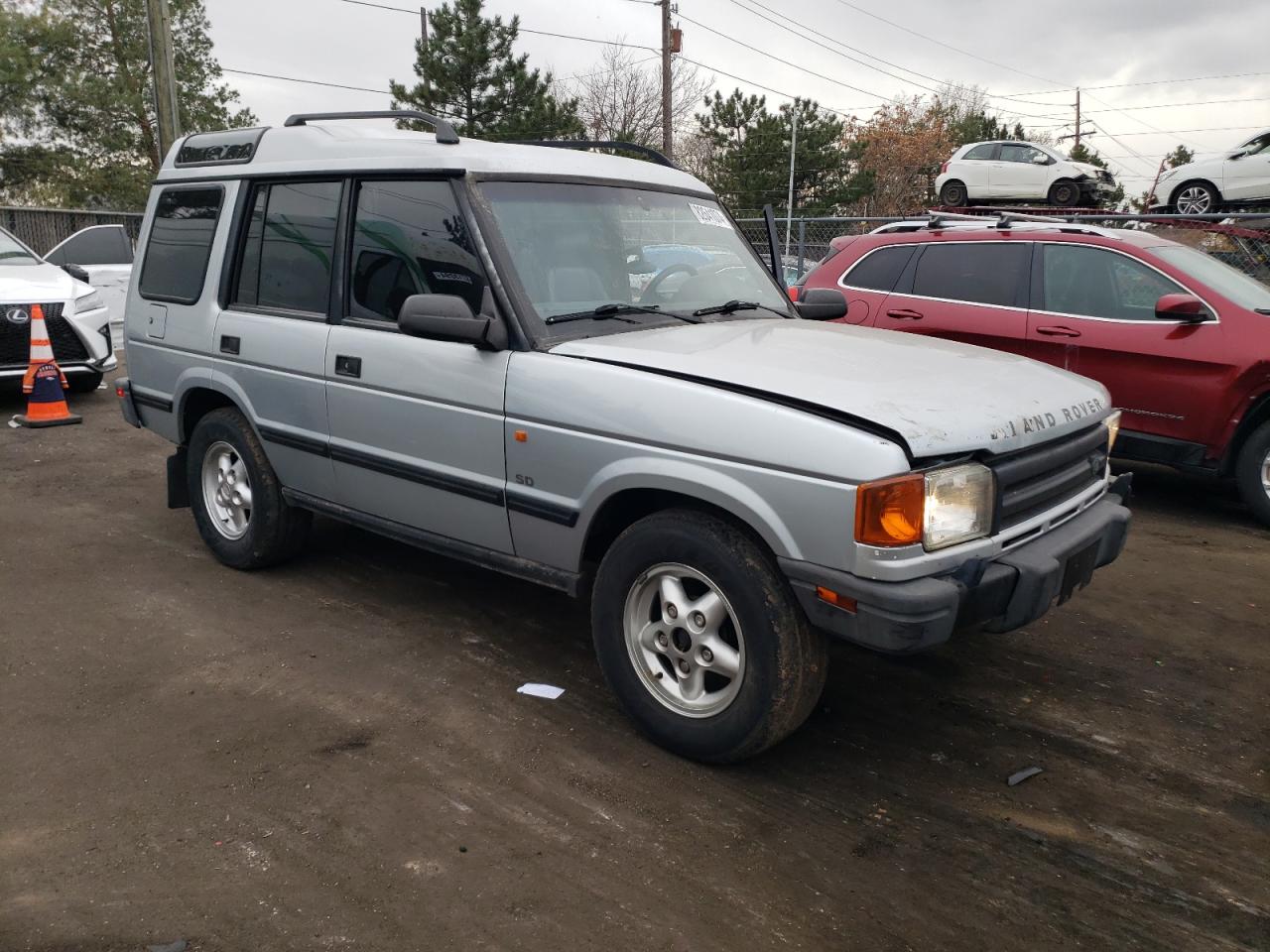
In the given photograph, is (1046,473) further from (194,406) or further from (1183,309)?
(194,406)

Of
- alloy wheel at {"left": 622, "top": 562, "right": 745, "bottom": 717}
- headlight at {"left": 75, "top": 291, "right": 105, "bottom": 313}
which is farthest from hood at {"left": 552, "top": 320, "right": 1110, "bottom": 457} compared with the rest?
headlight at {"left": 75, "top": 291, "right": 105, "bottom": 313}

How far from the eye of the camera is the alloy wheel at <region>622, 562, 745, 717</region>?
311 centimetres

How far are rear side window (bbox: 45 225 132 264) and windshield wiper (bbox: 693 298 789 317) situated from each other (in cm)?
904

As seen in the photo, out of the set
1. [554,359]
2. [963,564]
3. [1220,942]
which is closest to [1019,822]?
[1220,942]

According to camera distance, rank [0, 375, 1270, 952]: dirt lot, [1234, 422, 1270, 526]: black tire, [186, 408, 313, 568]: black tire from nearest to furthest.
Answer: [0, 375, 1270, 952]: dirt lot, [186, 408, 313, 568]: black tire, [1234, 422, 1270, 526]: black tire

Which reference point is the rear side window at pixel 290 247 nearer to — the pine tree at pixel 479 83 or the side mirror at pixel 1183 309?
the side mirror at pixel 1183 309

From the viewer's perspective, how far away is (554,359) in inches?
134

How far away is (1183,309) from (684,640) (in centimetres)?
461

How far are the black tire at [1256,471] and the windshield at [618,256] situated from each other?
3575 mm

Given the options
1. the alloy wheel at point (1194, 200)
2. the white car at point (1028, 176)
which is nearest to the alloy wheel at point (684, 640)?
the alloy wheel at point (1194, 200)

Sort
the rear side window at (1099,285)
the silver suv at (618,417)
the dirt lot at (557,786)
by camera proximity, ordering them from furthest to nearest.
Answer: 1. the rear side window at (1099,285)
2. the silver suv at (618,417)
3. the dirt lot at (557,786)

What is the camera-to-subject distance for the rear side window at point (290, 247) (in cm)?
426

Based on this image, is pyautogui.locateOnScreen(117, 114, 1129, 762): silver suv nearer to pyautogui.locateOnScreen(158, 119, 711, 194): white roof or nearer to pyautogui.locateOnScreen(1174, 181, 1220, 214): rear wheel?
pyautogui.locateOnScreen(158, 119, 711, 194): white roof

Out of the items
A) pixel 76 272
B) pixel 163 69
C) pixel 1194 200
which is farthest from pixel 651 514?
pixel 1194 200
